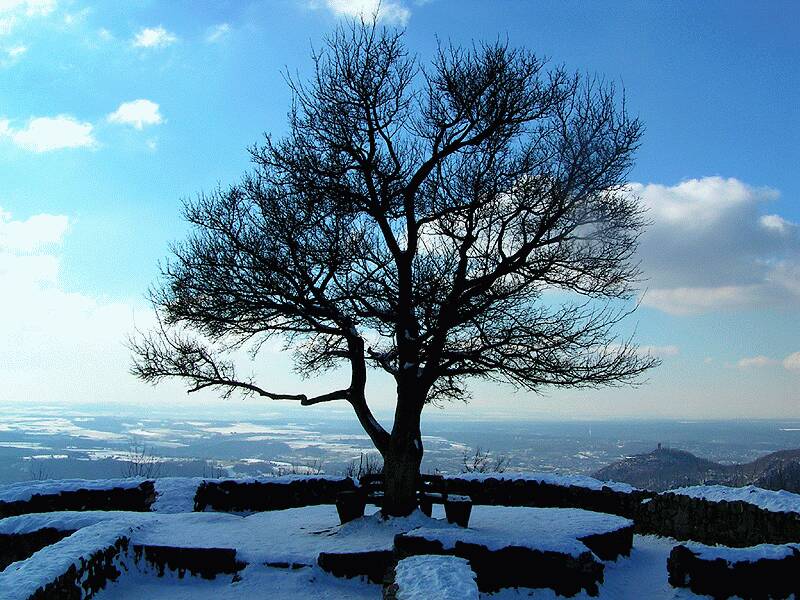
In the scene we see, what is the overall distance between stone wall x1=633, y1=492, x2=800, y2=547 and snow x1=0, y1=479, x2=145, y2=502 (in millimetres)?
14325

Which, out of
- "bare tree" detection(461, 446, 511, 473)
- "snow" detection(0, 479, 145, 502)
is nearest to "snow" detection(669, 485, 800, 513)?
"bare tree" detection(461, 446, 511, 473)

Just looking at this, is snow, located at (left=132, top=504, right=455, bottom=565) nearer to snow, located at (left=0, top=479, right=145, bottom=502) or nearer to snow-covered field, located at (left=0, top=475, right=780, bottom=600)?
snow-covered field, located at (left=0, top=475, right=780, bottom=600)

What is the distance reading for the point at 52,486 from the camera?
16875mm

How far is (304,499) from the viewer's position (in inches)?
728

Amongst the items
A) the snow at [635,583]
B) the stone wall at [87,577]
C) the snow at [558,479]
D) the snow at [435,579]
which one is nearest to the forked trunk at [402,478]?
the snow at [635,583]

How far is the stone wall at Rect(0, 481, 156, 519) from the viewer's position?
16297 millimetres

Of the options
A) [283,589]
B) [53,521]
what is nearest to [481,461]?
[283,589]

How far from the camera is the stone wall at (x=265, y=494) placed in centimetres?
1792

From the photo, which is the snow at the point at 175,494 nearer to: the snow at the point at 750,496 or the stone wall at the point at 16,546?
the stone wall at the point at 16,546

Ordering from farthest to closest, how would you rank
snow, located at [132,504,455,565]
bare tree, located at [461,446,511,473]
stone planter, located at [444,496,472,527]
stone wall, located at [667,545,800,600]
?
bare tree, located at [461,446,511,473] < stone planter, located at [444,496,472,527] < snow, located at [132,504,455,565] < stone wall, located at [667,545,800,600]

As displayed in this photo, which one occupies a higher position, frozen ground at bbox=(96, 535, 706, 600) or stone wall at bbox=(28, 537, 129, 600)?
stone wall at bbox=(28, 537, 129, 600)

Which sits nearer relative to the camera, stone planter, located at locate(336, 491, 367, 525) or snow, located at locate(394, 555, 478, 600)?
snow, located at locate(394, 555, 478, 600)

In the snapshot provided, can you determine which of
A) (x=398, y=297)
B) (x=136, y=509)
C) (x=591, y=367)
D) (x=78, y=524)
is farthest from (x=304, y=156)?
(x=136, y=509)

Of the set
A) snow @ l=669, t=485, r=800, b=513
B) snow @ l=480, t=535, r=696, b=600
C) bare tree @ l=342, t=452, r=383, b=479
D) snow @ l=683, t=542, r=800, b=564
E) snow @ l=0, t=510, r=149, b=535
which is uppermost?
bare tree @ l=342, t=452, r=383, b=479
